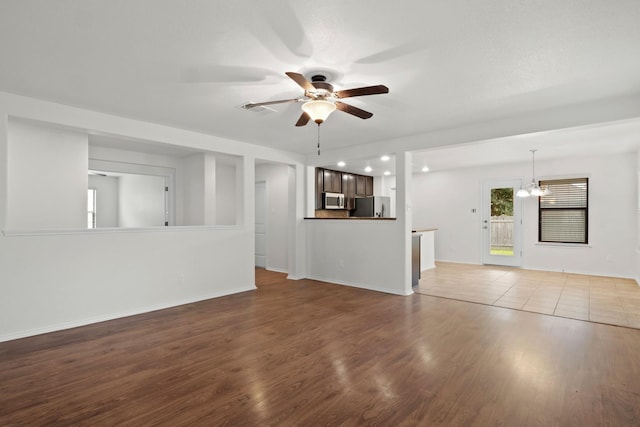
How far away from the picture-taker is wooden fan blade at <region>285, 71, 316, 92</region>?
7.75 feet

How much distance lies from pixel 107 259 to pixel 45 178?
56.0 inches

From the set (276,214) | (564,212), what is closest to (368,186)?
(276,214)

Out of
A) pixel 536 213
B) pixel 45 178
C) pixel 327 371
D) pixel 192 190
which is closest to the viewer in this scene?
pixel 327 371

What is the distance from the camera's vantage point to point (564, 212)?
23.3 ft

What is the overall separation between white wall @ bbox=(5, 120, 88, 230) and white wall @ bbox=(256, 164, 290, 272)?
3.62 m

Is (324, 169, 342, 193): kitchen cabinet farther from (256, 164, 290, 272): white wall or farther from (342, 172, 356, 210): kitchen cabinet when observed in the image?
(256, 164, 290, 272): white wall

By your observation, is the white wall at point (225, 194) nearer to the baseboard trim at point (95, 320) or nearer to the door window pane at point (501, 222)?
the baseboard trim at point (95, 320)

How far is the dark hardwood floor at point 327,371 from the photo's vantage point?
6.70ft

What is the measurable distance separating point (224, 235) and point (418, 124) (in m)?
3.29

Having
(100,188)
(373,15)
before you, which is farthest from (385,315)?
(100,188)

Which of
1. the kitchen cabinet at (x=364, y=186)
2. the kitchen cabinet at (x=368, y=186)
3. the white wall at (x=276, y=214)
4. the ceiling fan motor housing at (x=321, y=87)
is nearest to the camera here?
the ceiling fan motor housing at (x=321, y=87)

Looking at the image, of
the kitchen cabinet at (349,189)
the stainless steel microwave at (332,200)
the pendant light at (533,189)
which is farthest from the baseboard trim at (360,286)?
the pendant light at (533,189)

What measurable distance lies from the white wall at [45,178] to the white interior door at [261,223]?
3681mm

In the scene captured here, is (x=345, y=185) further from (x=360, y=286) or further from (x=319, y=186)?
(x=360, y=286)
